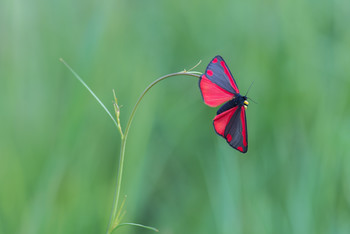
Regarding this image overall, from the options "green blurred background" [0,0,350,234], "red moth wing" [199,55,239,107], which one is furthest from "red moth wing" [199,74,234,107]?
"green blurred background" [0,0,350,234]

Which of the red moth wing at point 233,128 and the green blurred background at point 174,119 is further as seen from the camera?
the green blurred background at point 174,119

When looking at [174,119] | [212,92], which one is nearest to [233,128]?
[212,92]

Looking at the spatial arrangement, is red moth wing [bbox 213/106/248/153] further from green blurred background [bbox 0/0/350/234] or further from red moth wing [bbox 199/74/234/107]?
green blurred background [bbox 0/0/350/234]

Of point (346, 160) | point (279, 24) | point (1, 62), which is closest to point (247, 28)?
point (279, 24)

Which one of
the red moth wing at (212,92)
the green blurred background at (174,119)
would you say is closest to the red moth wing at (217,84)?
the red moth wing at (212,92)

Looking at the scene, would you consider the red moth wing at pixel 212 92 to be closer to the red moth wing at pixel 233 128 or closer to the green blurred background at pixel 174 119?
the red moth wing at pixel 233 128
